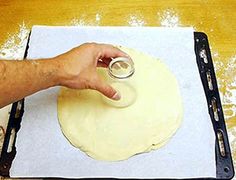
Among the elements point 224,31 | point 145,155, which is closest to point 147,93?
point 145,155

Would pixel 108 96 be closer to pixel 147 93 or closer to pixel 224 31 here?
pixel 147 93

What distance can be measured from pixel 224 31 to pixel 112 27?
0.38 metres

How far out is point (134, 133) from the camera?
936 millimetres

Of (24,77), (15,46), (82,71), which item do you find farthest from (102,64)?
(15,46)

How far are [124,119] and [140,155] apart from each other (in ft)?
0.36

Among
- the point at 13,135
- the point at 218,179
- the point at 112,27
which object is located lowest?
the point at 218,179

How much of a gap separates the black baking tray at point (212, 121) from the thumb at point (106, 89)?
0.26 m

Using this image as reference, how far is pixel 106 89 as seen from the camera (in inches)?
34.9

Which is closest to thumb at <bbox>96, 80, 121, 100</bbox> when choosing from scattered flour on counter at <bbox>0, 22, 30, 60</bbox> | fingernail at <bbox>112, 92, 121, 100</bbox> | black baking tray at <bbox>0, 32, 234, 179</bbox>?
fingernail at <bbox>112, 92, 121, 100</bbox>

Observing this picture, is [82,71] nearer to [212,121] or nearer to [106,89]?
[106,89]

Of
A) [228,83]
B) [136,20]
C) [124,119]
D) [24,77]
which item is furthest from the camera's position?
[136,20]

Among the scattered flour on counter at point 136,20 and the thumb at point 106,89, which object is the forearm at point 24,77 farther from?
the scattered flour on counter at point 136,20

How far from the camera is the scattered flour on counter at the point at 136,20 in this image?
48.5 inches

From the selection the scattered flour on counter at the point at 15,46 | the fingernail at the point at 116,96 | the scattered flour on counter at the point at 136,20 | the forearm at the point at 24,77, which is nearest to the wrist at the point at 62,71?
the forearm at the point at 24,77
